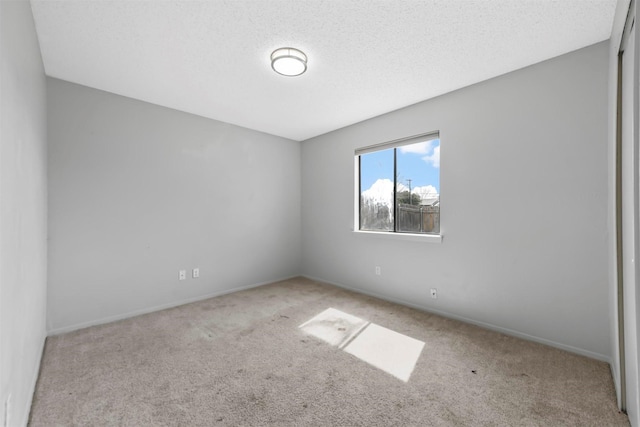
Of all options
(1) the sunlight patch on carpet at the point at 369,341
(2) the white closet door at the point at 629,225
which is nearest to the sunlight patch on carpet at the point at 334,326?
(1) the sunlight patch on carpet at the point at 369,341

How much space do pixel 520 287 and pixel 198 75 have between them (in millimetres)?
3504

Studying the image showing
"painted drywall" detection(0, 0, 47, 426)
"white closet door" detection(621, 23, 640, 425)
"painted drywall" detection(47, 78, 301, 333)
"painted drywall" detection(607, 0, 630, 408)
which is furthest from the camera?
"painted drywall" detection(47, 78, 301, 333)

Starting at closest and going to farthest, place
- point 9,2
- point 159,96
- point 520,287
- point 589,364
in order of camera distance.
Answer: point 9,2 < point 589,364 < point 520,287 < point 159,96

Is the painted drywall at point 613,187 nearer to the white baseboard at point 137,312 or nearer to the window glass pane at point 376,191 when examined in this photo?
the window glass pane at point 376,191

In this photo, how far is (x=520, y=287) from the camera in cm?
244

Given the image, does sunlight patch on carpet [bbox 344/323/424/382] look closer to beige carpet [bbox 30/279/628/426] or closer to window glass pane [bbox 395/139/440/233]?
beige carpet [bbox 30/279/628/426]

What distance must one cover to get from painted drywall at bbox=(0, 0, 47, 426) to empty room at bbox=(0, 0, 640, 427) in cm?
2

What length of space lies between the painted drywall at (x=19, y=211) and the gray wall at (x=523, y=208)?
3.19 meters

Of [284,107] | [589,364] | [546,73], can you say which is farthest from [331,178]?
[589,364]

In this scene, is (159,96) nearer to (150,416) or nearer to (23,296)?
(23,296)

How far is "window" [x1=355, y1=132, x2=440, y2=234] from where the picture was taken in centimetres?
319

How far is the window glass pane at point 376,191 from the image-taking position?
3666 mm

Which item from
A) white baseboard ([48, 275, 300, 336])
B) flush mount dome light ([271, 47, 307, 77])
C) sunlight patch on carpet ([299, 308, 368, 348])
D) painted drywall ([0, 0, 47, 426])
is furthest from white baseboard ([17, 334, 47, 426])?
flush mount dome light ([271, 47, 307, 77])

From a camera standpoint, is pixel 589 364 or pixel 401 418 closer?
pixel 401 418
